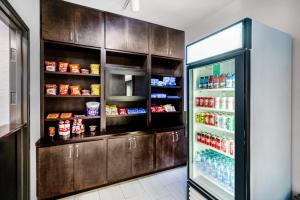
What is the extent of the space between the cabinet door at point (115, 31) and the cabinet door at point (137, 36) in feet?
0.33

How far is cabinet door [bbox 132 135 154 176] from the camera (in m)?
2.66

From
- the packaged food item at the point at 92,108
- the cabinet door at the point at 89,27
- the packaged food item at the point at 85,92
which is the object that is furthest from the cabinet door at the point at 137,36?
the packaged food item at the point at 92,108

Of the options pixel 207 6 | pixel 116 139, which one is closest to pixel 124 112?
pixel 116 139

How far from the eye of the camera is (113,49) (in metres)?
2.67

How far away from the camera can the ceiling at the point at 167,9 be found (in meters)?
2.37

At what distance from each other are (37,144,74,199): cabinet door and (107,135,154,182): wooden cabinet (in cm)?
57

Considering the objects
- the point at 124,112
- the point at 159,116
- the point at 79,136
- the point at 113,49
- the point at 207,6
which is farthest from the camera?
the point at 159,116

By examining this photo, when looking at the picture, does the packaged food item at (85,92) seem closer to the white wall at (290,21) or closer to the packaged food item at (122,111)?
the packaged food item at (122,111)

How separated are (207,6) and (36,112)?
122 inches

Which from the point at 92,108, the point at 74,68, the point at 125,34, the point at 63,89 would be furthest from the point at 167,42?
the point at 63,89

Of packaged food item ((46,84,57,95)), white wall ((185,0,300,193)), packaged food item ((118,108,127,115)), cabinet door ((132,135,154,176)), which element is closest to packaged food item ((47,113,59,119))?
packaged food item ((46,84,57,95))

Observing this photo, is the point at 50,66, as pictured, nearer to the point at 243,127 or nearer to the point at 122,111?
the point at 122,111

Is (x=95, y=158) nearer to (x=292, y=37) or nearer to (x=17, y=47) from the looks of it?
(x=17, y=47)

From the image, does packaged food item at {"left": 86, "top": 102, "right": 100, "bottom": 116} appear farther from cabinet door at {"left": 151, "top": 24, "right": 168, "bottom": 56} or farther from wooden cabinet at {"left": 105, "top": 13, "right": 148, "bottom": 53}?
cabinet door at {"left": 151, "top": 24, "right": 168, "bottom": 56}
